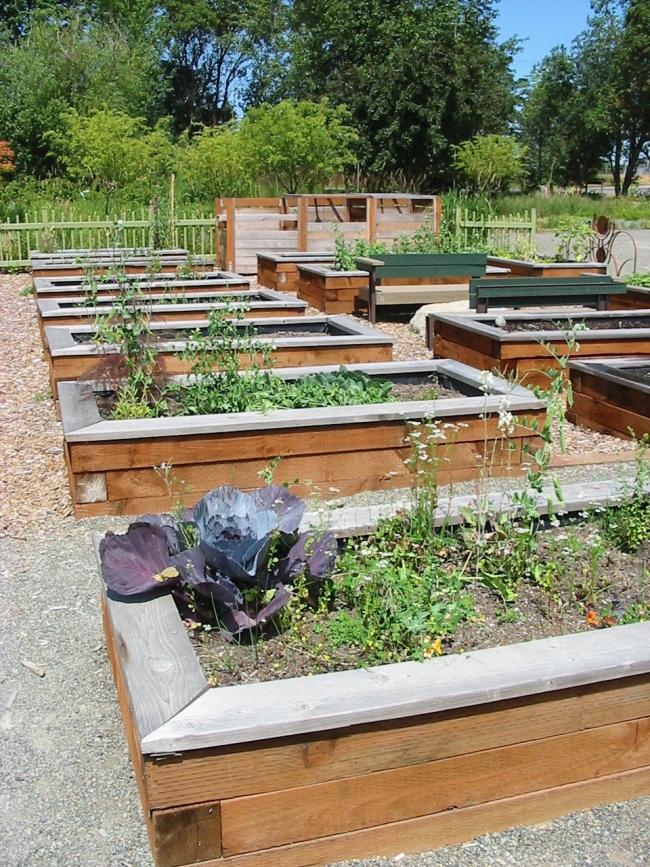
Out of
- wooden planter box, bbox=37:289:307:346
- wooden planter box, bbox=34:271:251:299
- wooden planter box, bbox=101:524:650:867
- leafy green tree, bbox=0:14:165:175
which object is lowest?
wooden planter box, bbox=101:524:650:867

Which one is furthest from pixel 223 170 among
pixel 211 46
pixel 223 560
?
pixel 211 46

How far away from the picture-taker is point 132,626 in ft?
9.10

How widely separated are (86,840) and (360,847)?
0.74 metres

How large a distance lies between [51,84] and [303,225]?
17818 millimetres

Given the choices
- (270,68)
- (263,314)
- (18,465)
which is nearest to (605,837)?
(18,465)

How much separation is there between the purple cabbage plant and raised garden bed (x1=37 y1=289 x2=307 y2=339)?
500 centimetres

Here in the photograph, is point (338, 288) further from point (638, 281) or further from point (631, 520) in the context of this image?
point (631, 520)

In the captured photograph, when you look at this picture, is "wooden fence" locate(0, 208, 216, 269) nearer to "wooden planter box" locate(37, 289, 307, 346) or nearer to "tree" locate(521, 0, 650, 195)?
"wooden planter box" locate(37, 289, 307, 346)

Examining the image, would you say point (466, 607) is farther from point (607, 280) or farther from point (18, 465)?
point (607, 280)

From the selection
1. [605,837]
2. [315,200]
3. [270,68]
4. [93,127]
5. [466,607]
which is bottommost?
[605,837]

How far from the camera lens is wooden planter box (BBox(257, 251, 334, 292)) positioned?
43.0 feet

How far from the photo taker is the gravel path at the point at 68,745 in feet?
8.20

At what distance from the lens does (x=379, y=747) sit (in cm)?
236

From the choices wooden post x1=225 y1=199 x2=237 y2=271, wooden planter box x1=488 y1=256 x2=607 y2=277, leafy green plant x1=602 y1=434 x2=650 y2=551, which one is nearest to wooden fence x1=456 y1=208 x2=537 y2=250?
wooden planter box x1=488 y1=256 x2=607 y2=277
